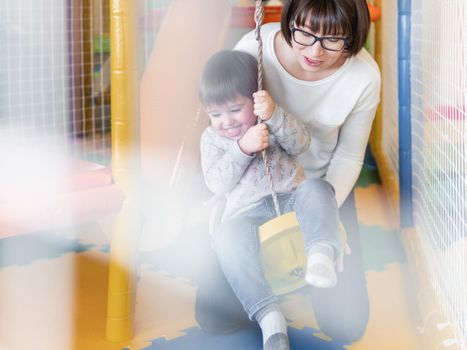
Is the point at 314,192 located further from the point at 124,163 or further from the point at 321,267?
the point at 124,163

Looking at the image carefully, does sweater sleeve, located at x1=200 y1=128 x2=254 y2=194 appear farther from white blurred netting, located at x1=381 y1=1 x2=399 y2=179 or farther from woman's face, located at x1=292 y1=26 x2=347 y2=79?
white blurred netting, located at x1=381 y1=1 x2=399 y2=179

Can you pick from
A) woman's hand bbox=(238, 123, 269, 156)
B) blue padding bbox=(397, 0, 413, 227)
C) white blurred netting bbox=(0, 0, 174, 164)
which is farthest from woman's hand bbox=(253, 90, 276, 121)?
white blurred netting bbox=(0, 0, 174, 164)

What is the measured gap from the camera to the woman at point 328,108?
55.9 inches

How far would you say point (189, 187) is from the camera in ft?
6.98

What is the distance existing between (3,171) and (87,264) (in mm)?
629

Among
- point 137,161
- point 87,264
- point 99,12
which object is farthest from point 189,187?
point 99,12

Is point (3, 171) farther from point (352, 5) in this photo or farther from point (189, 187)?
point (352, 5)

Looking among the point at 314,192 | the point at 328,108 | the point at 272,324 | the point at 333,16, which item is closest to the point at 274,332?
the point at 272,324

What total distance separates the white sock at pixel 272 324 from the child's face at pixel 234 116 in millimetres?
351

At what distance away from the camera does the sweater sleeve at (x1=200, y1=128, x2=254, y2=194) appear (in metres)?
1.49

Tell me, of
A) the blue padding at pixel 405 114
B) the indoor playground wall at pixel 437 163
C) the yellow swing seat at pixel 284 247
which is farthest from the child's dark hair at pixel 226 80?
the blue padding at pixel 405 114

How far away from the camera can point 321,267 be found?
1305 millimetres

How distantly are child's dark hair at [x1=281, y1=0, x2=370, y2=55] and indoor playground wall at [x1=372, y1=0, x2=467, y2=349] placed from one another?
0.59 ft

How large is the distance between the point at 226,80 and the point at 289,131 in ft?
0.51
